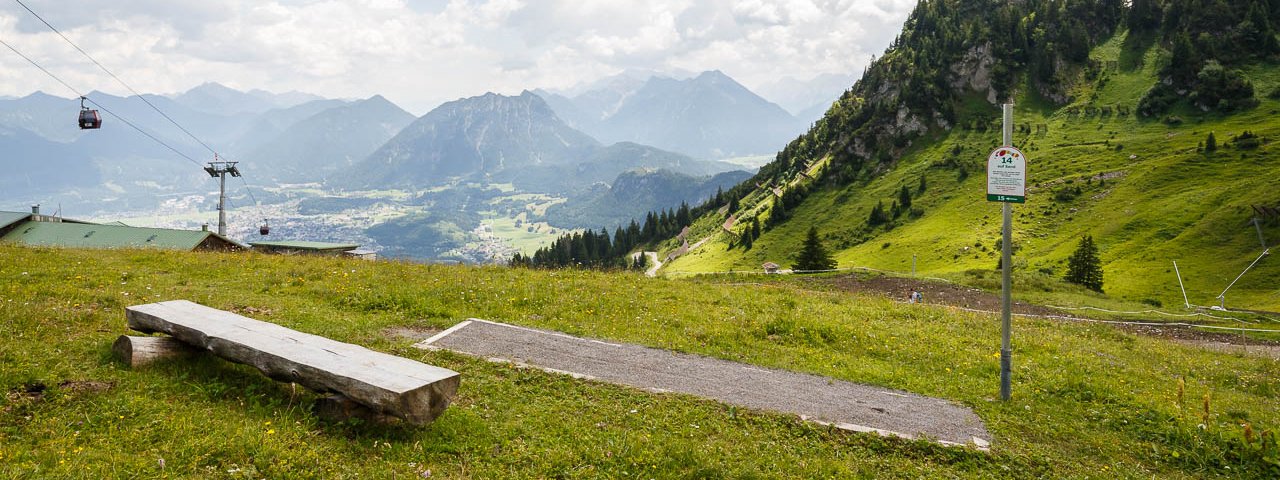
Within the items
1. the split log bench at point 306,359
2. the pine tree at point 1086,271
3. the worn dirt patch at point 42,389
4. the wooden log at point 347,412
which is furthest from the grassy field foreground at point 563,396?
the pine tree at point 1086,271

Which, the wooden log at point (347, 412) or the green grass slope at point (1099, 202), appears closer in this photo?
the wooden log at point (347, 412)

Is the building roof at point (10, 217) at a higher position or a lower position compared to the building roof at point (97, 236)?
higher

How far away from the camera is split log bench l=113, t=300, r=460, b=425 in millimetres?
7293

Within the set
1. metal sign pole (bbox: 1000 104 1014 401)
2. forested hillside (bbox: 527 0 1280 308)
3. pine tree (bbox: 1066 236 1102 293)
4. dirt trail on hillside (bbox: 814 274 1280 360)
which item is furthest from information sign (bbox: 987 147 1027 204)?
pine tree (bbox: 1066 236 1102 293)

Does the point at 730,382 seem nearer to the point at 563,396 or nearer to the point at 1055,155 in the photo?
the point at 563,396

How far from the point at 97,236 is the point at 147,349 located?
46.8 metres

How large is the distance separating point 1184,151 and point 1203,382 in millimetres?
100041

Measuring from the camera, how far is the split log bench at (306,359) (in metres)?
7.29

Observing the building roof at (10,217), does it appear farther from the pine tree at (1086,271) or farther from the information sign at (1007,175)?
the pine tree at (1086,271)

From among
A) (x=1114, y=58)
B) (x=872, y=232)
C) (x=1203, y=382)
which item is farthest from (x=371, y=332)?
(x=1114, y=58)

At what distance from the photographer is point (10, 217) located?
43594mm

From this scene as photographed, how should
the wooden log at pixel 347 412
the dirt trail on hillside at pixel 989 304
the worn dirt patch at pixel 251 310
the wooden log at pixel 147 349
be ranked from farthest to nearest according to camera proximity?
the dirt trail on hillside at pixel 989 304 → the worn dirt patch at pixel 251 310 → the wooden log at pixel 147 349 → the wooden log at pixel 347 412

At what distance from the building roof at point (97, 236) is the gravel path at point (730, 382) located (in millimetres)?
39366

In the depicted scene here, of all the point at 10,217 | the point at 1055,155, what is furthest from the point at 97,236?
the point at 1055,155
